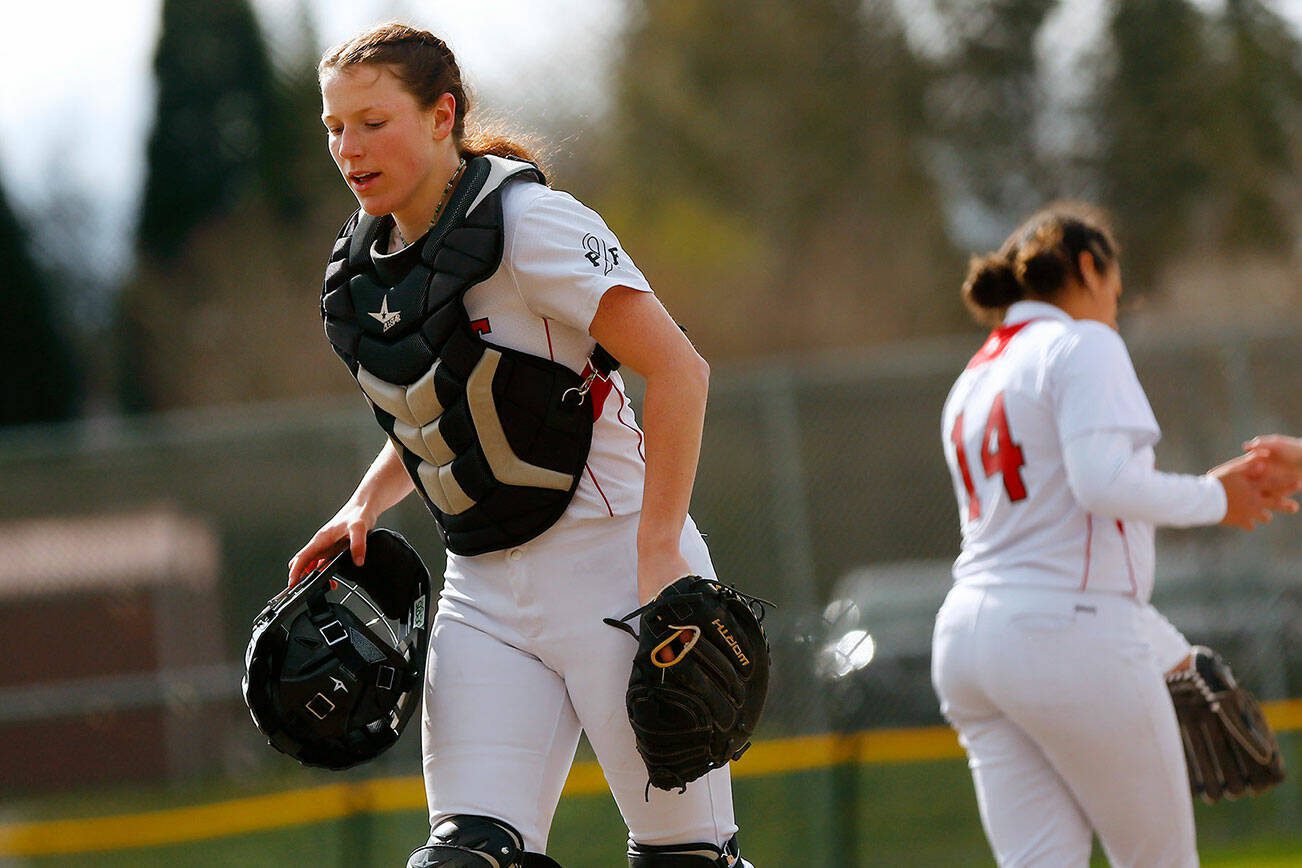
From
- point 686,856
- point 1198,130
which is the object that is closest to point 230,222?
point 1198,130

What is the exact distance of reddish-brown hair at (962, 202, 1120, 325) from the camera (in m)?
3.91

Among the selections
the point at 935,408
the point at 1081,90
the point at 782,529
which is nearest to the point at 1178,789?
the point at 782,529

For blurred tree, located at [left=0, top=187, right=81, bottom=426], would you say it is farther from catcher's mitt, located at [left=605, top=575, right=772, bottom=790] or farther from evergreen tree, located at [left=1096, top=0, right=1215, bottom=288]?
catcher's mitt, located at [left=605, top=575, right=772, bottom=790]

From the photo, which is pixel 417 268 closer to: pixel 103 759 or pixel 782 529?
pixel 782 529

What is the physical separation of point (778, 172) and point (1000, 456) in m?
19.1

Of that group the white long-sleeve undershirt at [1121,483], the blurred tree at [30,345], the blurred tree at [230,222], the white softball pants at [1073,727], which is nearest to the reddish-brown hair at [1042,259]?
the white long-sleeve undershirt at [1121,483]

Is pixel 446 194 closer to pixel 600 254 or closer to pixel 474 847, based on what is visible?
pixel 600 254

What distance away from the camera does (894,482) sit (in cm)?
1037

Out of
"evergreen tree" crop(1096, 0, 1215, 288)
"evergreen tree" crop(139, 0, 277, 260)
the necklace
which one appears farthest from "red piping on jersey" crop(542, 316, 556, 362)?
"evergreen tree" crop(139, 0, 277, 260)

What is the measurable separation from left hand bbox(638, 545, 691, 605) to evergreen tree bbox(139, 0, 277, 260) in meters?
24.0

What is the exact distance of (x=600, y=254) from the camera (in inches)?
115

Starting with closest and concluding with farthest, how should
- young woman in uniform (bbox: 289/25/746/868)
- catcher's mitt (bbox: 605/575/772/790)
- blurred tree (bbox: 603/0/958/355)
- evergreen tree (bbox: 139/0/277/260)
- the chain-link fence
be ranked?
catcher's mitt (bbox: 605/575/772/790)
young woman in uniform (bbox: 289/25/746/868)
the chain-link fence
blurred tree (bbox: 603/0/958/355)
evergreen tree (bbox: 139/0/277/260)

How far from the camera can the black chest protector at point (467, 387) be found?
2.96m

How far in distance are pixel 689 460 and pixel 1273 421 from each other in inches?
316
